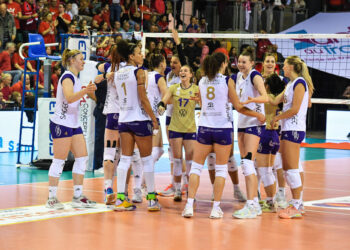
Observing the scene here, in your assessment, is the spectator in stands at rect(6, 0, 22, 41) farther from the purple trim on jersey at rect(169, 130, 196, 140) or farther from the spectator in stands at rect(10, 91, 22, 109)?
the purple trim on jersey at rect(169, 130, 196, 140)

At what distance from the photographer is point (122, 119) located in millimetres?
7922

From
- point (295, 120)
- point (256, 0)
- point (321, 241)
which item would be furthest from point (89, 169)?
point (256, 0)

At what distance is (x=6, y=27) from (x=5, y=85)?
2198 millimetres

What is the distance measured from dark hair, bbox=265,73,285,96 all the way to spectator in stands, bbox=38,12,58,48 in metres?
11.4

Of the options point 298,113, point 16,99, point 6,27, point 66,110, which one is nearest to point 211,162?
point 298,113

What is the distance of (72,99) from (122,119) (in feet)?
2.16

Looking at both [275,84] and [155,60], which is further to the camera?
[155,60]

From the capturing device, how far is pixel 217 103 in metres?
7.55

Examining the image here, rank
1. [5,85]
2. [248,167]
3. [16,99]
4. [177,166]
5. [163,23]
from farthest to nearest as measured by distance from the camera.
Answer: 1. [163,23]
2. [5,85]
3. [16,99]
4. [177,166]
5. [248,167]

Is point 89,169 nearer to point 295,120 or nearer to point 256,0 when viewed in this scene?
point 295,120

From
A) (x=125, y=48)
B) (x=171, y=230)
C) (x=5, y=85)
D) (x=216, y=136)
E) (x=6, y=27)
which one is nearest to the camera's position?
(x=171, y=230)

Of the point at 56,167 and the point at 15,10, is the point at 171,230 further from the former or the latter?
the point at 15,10

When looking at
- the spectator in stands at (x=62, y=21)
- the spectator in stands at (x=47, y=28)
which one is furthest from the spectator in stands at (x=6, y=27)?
the spectator in stands at (x=62, y=21)

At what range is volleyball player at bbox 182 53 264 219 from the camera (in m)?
7.55
